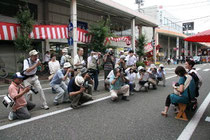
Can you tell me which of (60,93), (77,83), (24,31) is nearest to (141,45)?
(24,31)

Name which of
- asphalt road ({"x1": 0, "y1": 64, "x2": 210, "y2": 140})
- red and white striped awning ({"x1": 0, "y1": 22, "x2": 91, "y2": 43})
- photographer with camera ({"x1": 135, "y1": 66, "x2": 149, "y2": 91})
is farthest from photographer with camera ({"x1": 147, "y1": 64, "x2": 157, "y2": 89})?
red and white striped awning ({"x1": 0, "y1": 22, "x2": 91, "y2": 43})

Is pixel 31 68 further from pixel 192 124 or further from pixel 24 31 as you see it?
pixel 24 31

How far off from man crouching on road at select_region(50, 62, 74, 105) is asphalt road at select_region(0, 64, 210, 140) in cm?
36

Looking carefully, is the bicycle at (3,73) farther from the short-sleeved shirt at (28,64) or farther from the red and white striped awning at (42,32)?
the short-sleeved shirt at (28,64)

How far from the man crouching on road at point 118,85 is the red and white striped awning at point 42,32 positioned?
7.72 meters

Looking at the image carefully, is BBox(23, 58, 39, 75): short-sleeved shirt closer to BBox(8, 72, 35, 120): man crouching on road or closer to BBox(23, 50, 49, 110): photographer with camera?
BBox(23, 50, 49, 110): photographer with camera

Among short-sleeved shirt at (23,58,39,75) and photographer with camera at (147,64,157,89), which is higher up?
short-sleeved shirt at (23,58,39,75)

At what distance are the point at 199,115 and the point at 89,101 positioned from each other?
3358 mm

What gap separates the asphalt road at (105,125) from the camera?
11.2ft

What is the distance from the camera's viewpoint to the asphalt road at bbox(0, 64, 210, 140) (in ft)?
11.2

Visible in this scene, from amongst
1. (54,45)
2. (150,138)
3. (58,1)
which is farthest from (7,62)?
(150,138)

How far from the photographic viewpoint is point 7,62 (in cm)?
1248

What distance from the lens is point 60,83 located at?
5.93m

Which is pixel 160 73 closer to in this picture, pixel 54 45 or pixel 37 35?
pixel 37 35
